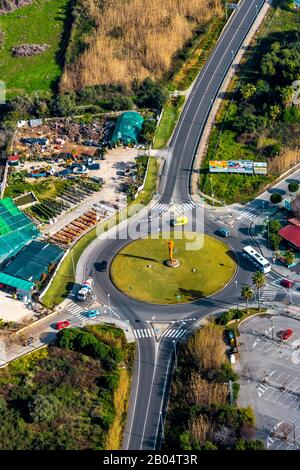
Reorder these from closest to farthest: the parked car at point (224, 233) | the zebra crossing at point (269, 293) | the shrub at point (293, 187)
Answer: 1. the zebra crossing at point (269, 293)
2. the parked car at point (224, 233)
3. the shrub at point (293, 187)

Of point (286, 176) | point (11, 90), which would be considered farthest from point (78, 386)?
point (11, 90)

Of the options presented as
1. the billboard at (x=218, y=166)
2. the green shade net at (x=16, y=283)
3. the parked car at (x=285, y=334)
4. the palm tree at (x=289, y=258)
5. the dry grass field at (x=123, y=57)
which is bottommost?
the parked car at (x=285, y=334)

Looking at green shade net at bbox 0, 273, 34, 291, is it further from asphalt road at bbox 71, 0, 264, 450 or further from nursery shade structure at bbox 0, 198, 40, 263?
asphalt road at bbox 71, 0, 264, 450

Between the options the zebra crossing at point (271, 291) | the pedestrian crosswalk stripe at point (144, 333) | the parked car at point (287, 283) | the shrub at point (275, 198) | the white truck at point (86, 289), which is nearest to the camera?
the pedestrian crosswalk stripe at point (144, 333)

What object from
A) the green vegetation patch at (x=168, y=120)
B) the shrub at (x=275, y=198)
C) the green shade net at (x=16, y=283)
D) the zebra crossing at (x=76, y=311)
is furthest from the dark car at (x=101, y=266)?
the green vegetation patch at (x=168, y=120)

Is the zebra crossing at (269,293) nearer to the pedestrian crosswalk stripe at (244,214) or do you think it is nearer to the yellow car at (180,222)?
the pedestrian crosswalk stripe at (244,214)

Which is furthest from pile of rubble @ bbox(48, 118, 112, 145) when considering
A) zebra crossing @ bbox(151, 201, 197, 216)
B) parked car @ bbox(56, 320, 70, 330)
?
parked car @ bbox(56, 320, 70, 330)

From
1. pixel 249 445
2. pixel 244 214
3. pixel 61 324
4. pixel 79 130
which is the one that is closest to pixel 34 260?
pixel 61 324
